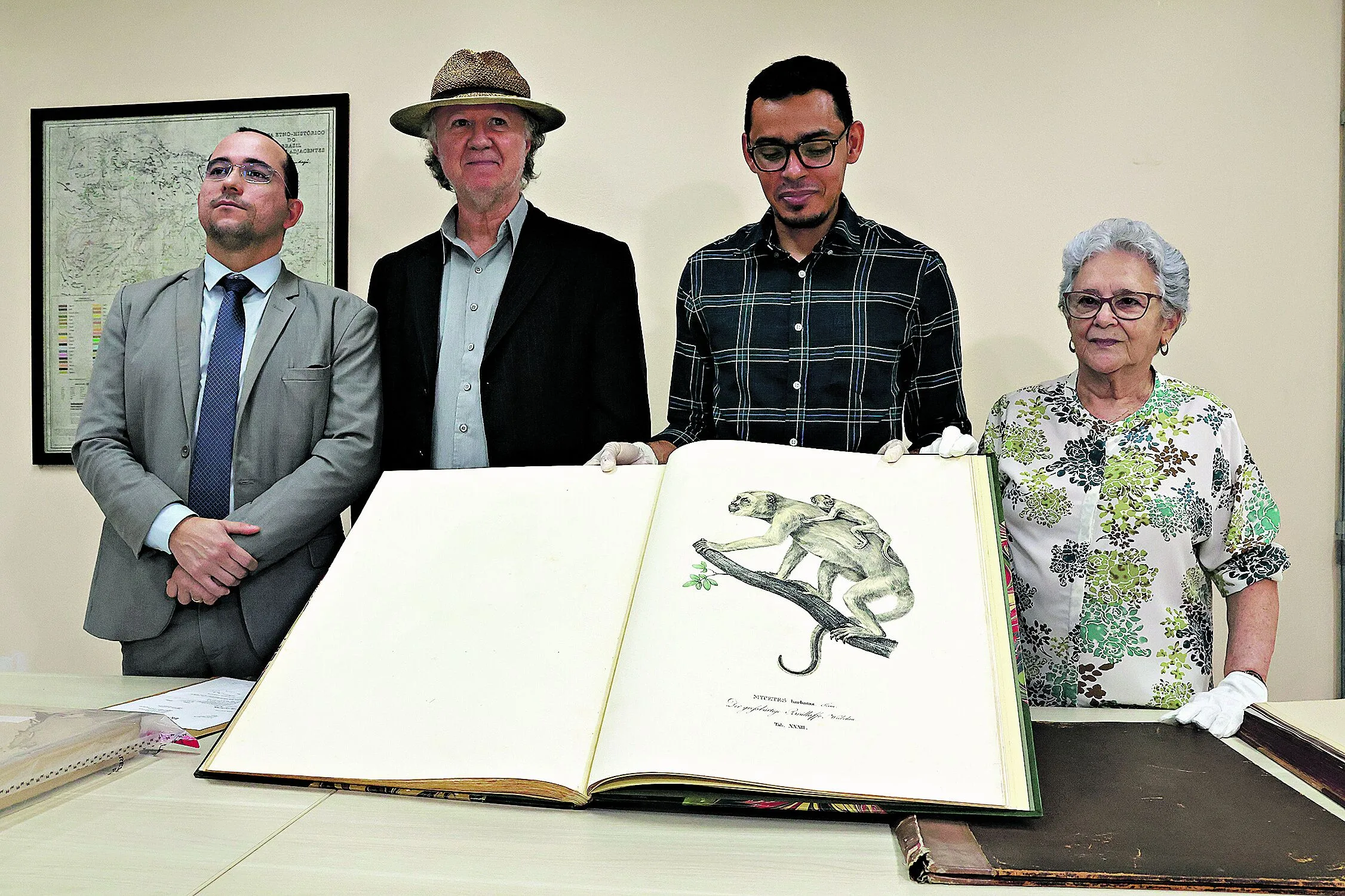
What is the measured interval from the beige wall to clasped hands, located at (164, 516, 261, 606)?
1.36 meters

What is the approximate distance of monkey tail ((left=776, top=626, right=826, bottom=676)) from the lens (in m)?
0.80

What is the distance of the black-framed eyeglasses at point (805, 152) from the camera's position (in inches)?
62.9

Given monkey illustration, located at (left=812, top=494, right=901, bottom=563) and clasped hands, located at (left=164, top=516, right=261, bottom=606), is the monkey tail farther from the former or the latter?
clasped hands, located at (left=164, top=516, right=261, bottom=606)

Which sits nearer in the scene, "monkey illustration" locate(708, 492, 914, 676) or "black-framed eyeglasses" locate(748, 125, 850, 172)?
"monkey illustration" locate(708, 492, 914, 676)

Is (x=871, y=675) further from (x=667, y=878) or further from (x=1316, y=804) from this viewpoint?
(x=1316, y=804)

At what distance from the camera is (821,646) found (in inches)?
32.3

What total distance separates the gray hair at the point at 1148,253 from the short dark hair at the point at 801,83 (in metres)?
0.45

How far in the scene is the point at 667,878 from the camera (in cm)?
67

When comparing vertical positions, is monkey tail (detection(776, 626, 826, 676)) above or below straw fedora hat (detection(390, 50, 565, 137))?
below

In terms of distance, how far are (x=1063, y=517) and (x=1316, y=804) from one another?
76cm

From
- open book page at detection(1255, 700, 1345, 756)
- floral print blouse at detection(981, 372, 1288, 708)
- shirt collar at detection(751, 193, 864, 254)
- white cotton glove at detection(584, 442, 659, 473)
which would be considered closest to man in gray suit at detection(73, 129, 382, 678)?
white cotton glove at detection(584, 442, 659, 473)

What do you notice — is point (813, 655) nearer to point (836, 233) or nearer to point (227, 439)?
point (836, 233)

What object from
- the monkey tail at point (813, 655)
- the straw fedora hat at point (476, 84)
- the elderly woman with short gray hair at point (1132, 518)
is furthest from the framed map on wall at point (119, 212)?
the monkey tail at point (813, 655)

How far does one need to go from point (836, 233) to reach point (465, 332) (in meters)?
0.71
